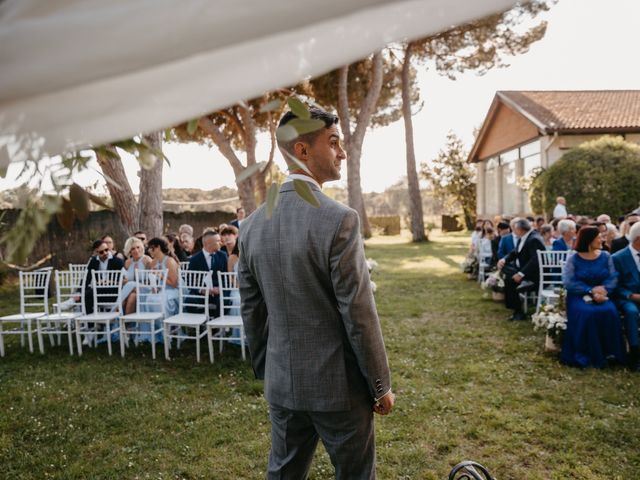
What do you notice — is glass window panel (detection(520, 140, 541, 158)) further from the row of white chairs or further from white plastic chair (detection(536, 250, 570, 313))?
the row of white chairs

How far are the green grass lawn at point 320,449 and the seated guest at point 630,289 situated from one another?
1.37ft

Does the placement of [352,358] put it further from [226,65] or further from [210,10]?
[210,10]

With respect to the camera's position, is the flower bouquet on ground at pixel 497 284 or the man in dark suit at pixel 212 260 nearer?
the man in dark suit at pixel 212 260

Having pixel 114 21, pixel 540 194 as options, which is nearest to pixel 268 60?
pixel 114 21

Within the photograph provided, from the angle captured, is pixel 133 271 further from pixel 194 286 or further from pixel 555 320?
pixel 555 320

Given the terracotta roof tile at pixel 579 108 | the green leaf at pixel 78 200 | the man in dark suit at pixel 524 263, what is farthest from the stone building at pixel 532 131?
the green leaf at pixel 78 200

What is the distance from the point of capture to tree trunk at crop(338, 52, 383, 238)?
20734 millimetres

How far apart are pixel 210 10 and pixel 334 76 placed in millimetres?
22081

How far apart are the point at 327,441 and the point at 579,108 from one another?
24726mm

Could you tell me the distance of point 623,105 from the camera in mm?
22938

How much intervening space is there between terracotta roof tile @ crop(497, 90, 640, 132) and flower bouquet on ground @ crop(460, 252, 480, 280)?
9.32 m

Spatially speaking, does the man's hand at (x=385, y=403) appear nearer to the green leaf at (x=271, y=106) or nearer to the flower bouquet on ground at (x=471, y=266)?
the green leaf at (x=271, y=106)

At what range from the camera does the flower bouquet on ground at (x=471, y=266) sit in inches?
512

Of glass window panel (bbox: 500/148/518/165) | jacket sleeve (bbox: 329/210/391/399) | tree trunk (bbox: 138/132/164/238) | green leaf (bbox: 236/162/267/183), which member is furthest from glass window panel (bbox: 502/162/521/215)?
green leaf (bbox: 236/162/267/183)
